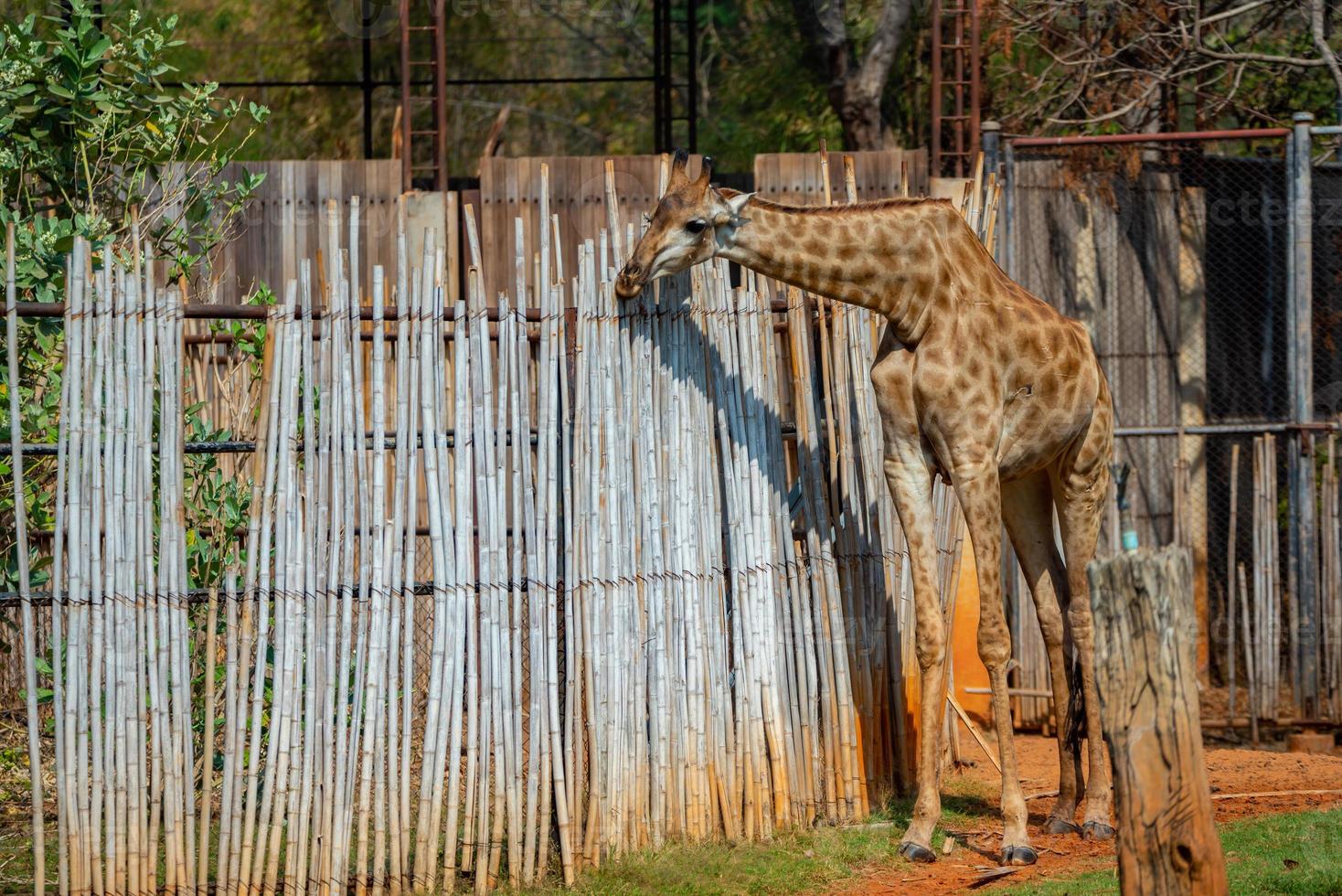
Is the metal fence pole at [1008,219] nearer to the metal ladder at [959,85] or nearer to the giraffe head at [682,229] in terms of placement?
the metal ladder at [959,85]

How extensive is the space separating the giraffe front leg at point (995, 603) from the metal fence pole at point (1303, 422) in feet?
9.98

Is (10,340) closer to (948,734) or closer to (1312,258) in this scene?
(948,734)

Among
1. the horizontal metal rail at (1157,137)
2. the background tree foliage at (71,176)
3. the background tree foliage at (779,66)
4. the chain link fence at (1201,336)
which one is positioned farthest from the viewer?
the background tree foliage at (779,66)

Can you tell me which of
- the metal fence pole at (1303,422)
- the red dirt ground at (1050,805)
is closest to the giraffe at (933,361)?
the red dirt ground at (1050,805)

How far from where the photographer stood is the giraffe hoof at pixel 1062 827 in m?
6.21

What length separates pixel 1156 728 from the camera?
3.92 m

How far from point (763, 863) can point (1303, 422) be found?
4150mm

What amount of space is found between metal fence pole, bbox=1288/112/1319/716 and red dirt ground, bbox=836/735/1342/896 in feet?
1.71

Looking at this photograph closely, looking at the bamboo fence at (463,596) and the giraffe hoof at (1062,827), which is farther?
the giraffe hoof at (1062,827)

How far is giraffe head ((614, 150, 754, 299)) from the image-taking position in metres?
5.52

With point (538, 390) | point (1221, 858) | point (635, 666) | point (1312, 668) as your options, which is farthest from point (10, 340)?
point (1312, 668)

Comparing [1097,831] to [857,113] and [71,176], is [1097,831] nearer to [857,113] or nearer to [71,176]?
[71,176]

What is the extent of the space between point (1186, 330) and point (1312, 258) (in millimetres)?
839

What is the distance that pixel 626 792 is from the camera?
18.3 ft
